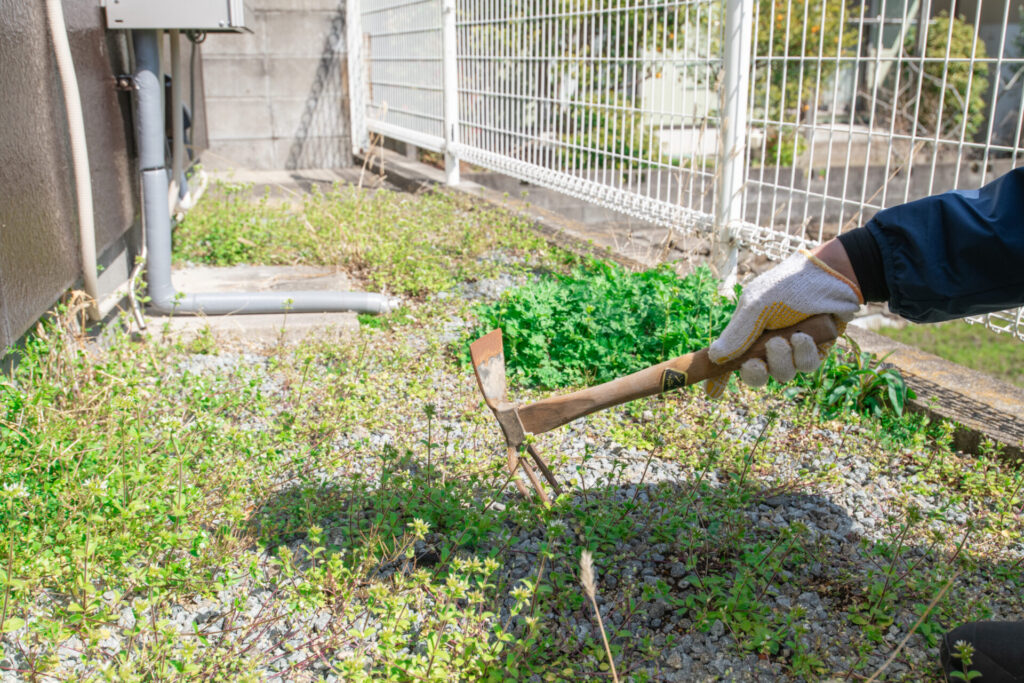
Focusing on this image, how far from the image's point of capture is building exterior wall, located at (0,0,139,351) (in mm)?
2770

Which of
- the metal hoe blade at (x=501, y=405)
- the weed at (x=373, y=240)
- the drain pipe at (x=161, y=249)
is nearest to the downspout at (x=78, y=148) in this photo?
the drain pipe at (x=161, y=249)

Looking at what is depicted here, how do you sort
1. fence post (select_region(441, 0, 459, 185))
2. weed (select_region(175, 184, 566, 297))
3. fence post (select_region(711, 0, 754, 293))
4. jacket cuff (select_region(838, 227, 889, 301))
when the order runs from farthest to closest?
1. fence post (select_region(441, 0, 459, 185))
2. weed (select_region(175, 184, 566, 297))
3. fence post (select_region(711, 0, 754, 293))
4. jacket cuff (select_region(838, 227, 889, 301))

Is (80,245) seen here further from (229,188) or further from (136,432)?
(229,188)

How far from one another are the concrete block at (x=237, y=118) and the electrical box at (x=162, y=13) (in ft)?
19.3

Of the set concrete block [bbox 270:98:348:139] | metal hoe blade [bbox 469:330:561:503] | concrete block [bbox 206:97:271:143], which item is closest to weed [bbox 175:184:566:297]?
metal hoe blade [bbox 469:330:561:503]

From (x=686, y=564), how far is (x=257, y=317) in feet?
9.28

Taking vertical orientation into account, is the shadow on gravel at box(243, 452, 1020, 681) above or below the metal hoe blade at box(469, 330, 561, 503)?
below

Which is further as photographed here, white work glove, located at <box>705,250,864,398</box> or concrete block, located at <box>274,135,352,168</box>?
concrete block, located at <box>274,135,352,168</box>

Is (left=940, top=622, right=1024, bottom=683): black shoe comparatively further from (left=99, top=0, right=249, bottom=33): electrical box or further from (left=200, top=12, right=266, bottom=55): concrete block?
(left=200, top=12, right=266, bottom=55): concrete block

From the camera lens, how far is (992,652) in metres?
1.87

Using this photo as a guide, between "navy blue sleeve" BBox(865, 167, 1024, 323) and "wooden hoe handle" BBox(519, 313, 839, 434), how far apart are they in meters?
0.42

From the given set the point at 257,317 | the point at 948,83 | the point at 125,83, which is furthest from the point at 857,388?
the point at 948,83

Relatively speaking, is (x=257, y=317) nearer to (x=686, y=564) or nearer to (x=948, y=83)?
(x=686, y=564)

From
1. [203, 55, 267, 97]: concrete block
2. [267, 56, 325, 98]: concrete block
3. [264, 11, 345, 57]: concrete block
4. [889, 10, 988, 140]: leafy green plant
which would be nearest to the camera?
[203, 55, 267, 97]: concrete block
